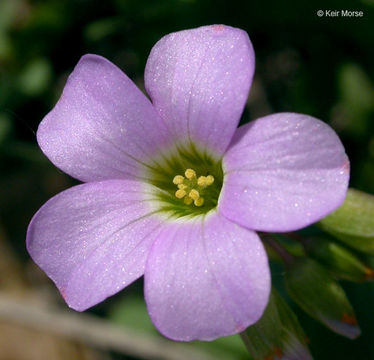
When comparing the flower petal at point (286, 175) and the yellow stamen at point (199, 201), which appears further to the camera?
the yellow stamen at point (199, 201)

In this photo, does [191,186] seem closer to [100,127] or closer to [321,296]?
[100,127]

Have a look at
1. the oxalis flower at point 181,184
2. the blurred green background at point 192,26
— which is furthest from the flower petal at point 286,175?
the blurred green background at point 192,26

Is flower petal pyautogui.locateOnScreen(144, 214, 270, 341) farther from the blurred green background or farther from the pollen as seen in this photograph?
the blurred green background

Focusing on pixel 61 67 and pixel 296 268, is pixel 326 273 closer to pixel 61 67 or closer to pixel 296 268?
pixel 296 268

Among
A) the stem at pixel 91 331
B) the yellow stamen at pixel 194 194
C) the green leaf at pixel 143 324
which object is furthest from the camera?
the stem at pixel 91 331

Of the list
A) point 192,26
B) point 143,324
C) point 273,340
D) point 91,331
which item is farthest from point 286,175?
point 91,331

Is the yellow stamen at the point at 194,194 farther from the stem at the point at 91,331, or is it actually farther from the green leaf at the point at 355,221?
the stem at the point at 91,331

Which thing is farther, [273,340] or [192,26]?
[192,26]

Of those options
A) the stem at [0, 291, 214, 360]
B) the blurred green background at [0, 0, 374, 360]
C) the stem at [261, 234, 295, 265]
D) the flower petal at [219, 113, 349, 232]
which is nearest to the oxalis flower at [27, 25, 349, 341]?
the flower petal at [219, 113, 349, 232]
